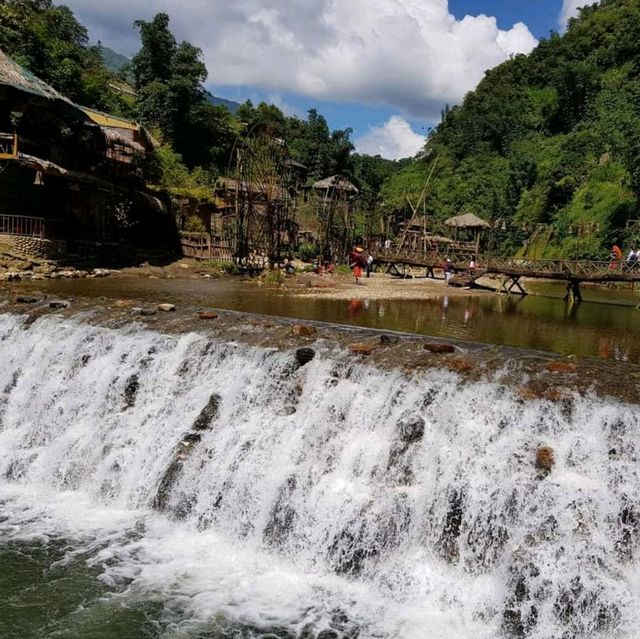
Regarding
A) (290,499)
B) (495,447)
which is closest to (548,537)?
(495,447)

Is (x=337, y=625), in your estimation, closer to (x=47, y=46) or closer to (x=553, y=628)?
(x=553, y=628)

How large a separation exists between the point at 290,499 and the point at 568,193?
1841 inches

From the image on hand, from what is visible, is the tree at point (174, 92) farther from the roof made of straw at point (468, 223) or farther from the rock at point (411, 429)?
the rock at point (411, 429)

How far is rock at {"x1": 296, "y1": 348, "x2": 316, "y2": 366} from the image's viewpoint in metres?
9.55

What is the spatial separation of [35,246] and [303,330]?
15770 millimetres

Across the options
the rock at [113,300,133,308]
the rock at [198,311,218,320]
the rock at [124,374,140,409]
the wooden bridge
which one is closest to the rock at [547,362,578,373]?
the rock at [198,311,218,320]

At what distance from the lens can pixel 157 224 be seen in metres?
31.9

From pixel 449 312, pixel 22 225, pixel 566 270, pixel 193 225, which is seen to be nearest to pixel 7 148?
pixel 22 225

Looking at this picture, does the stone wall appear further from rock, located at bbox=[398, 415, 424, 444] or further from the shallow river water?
rock, located at bbox=[398, 415, 424, 444]

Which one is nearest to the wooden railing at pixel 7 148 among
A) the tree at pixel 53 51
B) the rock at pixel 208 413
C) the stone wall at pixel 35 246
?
the stone wall at pixel 35 246

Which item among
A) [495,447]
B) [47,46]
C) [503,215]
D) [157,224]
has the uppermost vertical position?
[47,46]

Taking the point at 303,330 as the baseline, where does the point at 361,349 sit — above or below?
below

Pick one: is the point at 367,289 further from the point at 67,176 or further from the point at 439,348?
the point at 439,348

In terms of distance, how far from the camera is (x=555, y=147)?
57.6 metres
